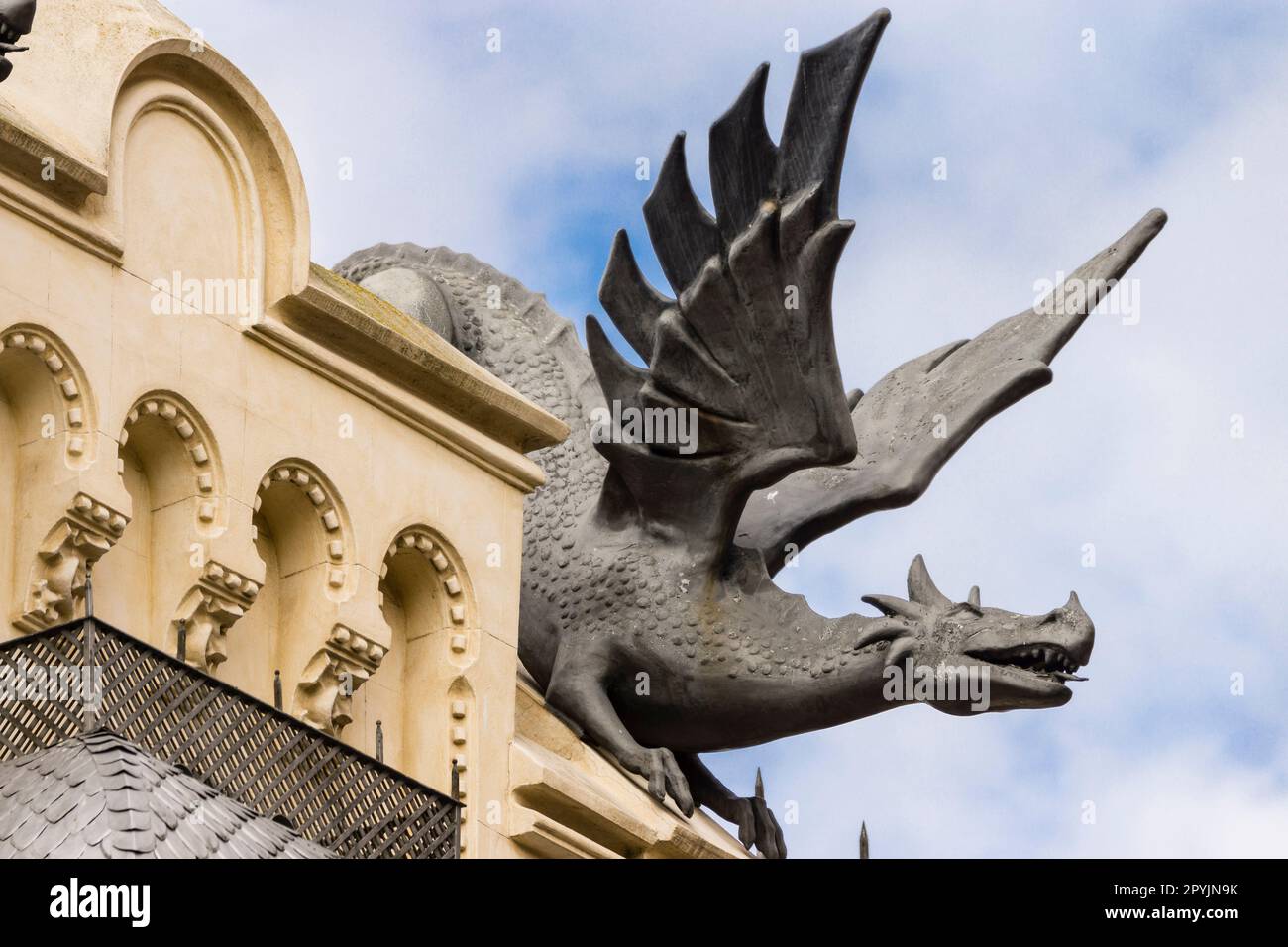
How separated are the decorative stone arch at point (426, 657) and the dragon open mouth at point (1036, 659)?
344cm

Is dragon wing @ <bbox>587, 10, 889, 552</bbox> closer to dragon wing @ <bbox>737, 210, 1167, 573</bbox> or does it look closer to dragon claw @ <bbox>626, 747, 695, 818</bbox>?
dragon wing @ <bbox>737, 210, 1167, 573</bbox>

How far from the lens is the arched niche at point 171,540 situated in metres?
19.7

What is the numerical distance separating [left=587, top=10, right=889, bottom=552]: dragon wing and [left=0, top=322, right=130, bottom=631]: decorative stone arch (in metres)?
4.51

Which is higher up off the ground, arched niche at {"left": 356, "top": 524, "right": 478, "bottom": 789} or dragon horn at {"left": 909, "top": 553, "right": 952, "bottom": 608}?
dragon horn at {"left": 909, "top": 553, "right": 952, "bottom": 608}

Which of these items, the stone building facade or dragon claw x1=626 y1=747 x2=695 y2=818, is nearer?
the stone building facade

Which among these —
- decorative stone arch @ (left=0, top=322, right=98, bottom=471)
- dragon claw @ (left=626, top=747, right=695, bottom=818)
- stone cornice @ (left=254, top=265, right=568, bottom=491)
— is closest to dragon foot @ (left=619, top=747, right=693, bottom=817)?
dragon claw @ (left=626, top=747, right=695, bottom=818)

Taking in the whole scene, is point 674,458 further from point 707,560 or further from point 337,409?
point 337,409

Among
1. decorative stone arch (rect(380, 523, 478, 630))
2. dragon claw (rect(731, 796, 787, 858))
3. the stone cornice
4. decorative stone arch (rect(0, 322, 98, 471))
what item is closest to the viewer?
decorative stone arch (rect(0, 322, 98, 471))

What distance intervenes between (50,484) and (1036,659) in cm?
675

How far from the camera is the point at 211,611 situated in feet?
65.5

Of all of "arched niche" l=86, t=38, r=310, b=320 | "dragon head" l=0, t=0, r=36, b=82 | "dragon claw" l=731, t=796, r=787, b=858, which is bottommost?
"dragon claw" l=731, t=796, r=787, b=858

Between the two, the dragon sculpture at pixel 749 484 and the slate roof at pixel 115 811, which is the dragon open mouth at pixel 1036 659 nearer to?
the dragon sculpture at pixel 749 484

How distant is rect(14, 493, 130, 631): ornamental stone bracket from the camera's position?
19.0 meters
